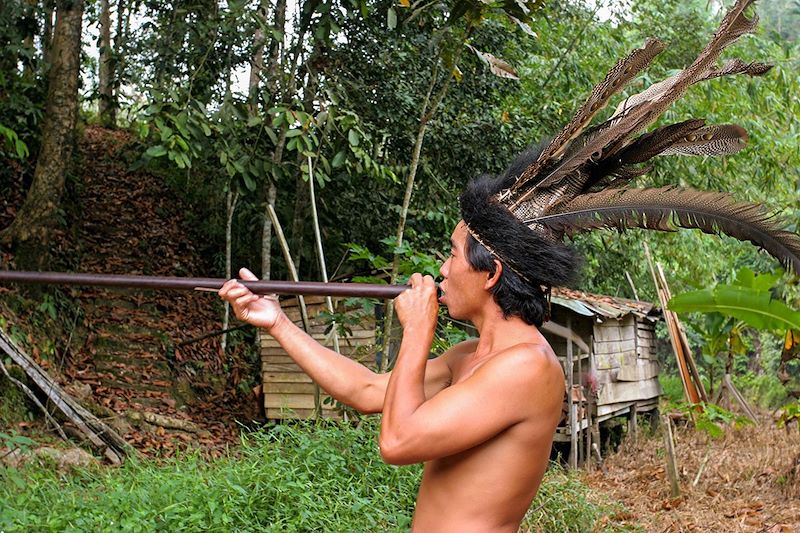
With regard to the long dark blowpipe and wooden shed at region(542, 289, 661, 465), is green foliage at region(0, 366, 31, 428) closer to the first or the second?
the long dark blowpipe

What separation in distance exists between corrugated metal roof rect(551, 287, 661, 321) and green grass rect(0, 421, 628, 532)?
11.1ft

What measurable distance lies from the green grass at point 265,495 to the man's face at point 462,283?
8.58 feet

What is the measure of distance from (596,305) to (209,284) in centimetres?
819

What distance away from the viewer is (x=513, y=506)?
2100 mm

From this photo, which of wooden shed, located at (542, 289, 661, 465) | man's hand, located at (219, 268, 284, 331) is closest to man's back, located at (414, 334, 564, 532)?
man's hand, located at (219, 268, 284, 331)

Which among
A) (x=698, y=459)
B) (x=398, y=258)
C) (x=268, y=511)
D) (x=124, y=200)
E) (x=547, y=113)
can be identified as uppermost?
(x=547, y=113)

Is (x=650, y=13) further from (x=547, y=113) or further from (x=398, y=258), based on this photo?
(x=398, y=258)

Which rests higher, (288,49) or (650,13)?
(650,13)

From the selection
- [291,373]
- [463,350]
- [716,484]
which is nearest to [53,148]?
[291,373]

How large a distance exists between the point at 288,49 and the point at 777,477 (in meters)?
6.08

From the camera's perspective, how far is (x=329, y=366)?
8.23 ft

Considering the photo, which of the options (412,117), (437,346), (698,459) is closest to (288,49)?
(412,117)

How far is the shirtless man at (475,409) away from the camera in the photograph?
1952mm

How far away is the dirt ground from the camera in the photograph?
669cm
